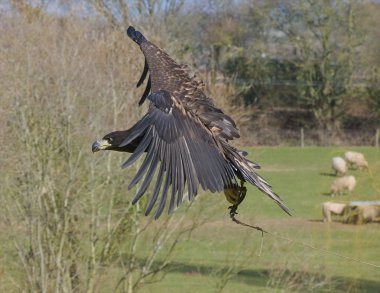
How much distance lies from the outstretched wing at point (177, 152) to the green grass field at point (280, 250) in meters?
3.91

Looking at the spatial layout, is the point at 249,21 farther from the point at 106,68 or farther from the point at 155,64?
the point at 155,64

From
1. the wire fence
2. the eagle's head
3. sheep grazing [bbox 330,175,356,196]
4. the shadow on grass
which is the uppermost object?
the eagle's head

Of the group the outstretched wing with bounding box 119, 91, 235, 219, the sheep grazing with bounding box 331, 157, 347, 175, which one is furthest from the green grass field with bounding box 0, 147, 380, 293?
the sheep grazing with bounding box 331, 157, 347, 175

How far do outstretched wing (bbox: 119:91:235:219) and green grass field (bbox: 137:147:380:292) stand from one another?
391 cm

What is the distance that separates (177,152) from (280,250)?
911 centimetres

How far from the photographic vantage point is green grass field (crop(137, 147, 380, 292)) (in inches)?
512

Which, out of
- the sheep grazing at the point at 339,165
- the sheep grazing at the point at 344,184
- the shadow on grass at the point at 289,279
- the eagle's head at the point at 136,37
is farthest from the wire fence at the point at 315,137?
the eagle's head at the point at 136,37

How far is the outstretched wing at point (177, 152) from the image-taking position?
4770mm

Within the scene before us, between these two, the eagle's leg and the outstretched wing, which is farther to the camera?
the eagle's leg

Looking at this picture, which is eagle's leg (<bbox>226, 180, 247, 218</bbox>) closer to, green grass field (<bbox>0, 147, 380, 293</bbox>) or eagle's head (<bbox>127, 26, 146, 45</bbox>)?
green grass field (<bbox>0, 147, 380, 293</bbox>)

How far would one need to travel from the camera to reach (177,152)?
5.00 meters

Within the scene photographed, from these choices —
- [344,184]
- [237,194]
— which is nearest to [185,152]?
[237,194]

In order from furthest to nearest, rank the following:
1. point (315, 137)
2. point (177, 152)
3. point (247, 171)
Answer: point (315, 137), point (247, 171), point (177, 152)

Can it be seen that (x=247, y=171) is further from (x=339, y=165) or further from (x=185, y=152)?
(x=339, y=165)
